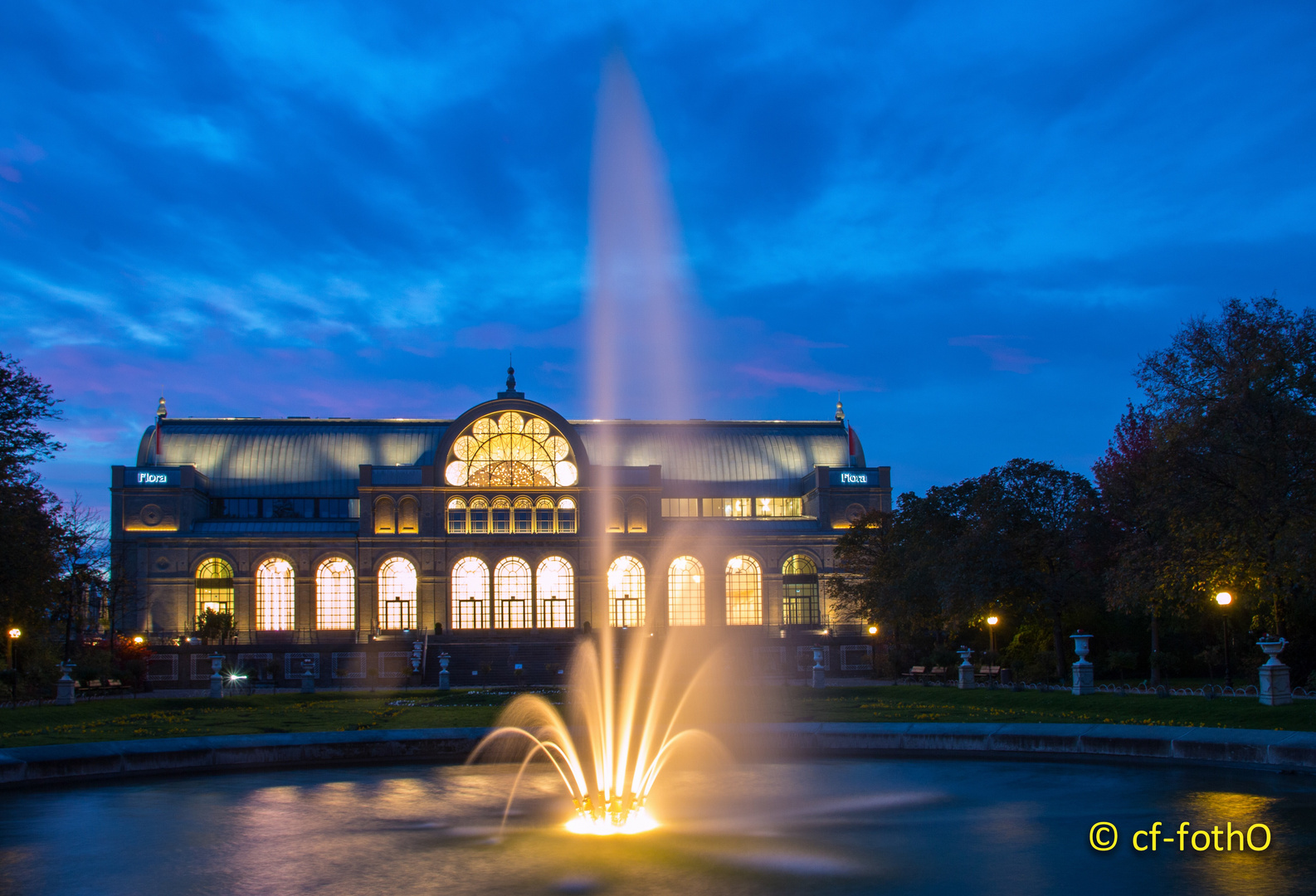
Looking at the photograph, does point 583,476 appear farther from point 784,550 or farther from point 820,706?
point 820,706

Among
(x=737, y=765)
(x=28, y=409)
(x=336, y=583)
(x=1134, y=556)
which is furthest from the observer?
(x=336, y=583)

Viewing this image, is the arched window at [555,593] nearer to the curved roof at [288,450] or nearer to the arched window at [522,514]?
the arched window at [522,514]

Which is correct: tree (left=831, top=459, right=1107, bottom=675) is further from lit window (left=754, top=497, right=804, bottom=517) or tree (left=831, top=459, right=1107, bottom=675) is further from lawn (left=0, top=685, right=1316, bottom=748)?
lit window (left=754, top=497, right=804, bottom=517)

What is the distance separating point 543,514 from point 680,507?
12790 mm

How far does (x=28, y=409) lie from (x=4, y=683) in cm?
1415

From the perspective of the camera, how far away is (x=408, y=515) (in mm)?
86812

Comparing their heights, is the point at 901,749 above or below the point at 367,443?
below

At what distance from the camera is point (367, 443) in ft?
313

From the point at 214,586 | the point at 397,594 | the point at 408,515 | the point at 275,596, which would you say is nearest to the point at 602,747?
the point at 397,594

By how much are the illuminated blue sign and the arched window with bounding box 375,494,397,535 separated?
619 inches

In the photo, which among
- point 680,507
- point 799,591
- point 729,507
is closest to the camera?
point 799,591

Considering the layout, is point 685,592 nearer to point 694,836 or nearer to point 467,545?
point 467,545

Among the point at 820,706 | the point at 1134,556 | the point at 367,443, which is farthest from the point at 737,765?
the point at 367,443

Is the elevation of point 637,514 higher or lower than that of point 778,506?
lower
